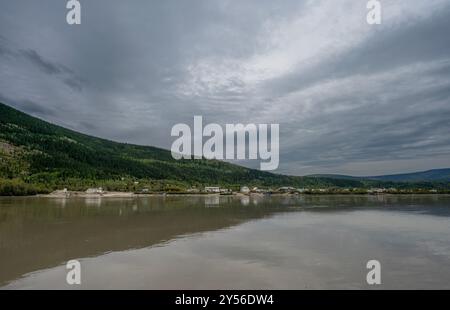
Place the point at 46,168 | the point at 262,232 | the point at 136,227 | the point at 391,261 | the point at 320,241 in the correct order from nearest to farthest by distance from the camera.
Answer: the point at 391,261 < the point at 320,241 < the point at 262,232 < the point at 136,227 < the point at 46,168

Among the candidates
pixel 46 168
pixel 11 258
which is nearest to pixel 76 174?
pixel 46 168

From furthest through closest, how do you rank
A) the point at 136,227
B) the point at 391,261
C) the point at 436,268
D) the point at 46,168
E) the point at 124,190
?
the point at 46,168
the point at 124,190
the point at 136,227
the point at 391,261
the point at 436,268

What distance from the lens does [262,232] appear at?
26172 mm

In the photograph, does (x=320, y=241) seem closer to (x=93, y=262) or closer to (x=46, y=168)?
(x=93, y=262)

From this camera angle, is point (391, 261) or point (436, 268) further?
point (391, 261)

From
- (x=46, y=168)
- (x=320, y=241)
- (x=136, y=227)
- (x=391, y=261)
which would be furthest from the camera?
(x=46, y=168)

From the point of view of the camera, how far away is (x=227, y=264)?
15.2 metres

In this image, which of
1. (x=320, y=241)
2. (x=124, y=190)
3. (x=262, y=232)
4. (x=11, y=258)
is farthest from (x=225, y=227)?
(x=124, y=190)

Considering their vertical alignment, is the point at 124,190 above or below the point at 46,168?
below

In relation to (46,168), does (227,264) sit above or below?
below

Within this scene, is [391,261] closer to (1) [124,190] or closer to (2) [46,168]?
(1) [124,190]

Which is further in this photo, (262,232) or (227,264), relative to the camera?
(262,232)
